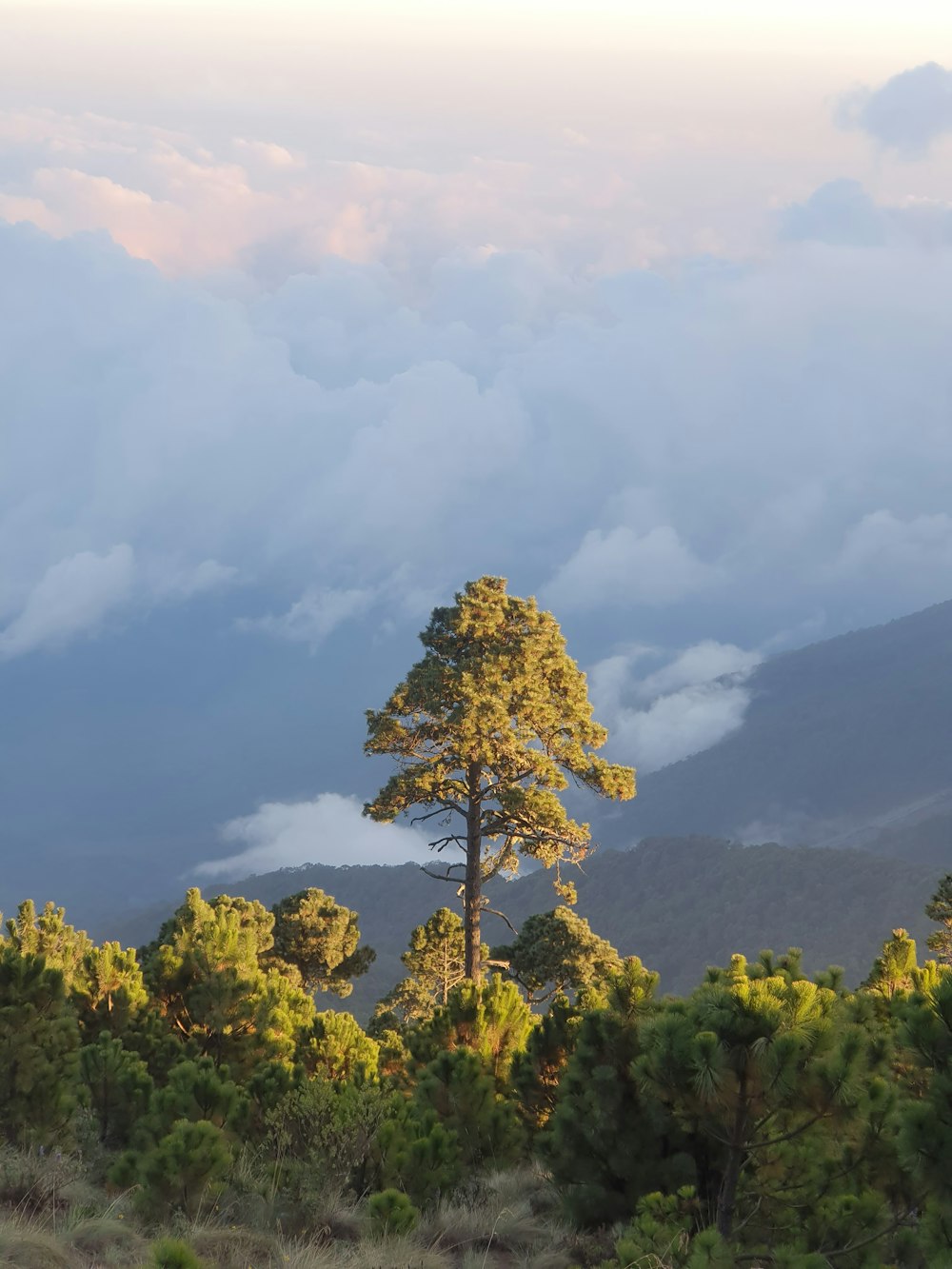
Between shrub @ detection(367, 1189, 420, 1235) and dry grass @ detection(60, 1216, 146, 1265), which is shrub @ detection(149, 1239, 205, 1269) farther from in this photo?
shrub @ detection(367, 1189, 420, 1235)

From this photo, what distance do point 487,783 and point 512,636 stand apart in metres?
3.65

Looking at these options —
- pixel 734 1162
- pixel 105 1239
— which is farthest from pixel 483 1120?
pixel 734 1162

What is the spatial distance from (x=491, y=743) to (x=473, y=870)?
10.2 ft

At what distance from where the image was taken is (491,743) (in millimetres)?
28750

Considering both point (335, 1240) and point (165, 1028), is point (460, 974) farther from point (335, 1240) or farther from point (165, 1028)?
point (335, 1240)

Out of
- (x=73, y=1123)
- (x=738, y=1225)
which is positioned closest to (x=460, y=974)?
(x=73, y=1123)

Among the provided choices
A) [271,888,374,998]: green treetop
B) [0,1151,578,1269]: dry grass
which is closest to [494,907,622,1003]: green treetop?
[271,888,374,998]: green treetop

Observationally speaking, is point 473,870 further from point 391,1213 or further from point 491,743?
point 391,1213

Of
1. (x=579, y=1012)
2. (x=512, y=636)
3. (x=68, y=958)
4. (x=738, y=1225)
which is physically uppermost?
(x=512, y=636)

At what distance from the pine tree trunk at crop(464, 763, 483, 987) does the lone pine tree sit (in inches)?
1.1

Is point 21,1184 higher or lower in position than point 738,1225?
higher

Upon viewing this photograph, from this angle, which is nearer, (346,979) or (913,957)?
(913,957)

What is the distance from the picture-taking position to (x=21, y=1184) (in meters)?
12.1

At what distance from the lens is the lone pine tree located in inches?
1134
